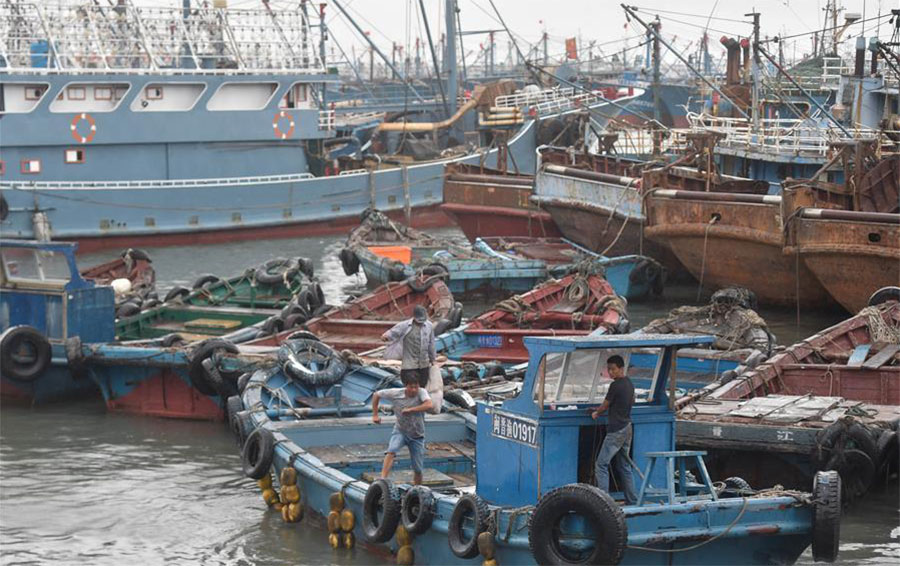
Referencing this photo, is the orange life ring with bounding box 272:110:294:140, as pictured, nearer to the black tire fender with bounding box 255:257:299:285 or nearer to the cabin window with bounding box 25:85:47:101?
the cabin window with bounding box 25:85:47:101

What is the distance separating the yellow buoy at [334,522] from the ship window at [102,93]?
28581 millimetres

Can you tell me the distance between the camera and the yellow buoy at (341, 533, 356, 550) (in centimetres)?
1305

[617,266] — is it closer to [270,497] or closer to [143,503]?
[143,503]

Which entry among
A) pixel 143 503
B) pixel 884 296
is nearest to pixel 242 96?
pixel 884 296

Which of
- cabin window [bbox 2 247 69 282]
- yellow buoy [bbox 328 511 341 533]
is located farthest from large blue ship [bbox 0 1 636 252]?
yellow buoy [bbox 328 511 341 533]

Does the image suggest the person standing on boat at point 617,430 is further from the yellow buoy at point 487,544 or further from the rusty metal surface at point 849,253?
the rusty metal surface at point 849,253

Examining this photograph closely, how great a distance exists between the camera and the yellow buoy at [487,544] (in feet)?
36.5

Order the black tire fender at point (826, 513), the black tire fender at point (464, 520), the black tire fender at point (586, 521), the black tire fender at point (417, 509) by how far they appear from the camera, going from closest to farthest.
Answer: the black tire fender at point (586, 521) < the black tire fender at point (826, 513) < the black tire fender at point (464, 520) < the black tire fender at point (417, 509)

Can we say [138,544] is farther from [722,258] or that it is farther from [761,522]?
[722,258]

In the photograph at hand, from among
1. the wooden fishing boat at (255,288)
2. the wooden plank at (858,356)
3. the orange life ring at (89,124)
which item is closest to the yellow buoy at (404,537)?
the wooden plank at (858,356)

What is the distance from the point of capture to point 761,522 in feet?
35.7

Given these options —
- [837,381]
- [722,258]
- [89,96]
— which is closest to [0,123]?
[89,96]

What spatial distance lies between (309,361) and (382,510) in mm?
4747

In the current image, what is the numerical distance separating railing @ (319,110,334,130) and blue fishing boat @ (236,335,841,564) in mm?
31583
